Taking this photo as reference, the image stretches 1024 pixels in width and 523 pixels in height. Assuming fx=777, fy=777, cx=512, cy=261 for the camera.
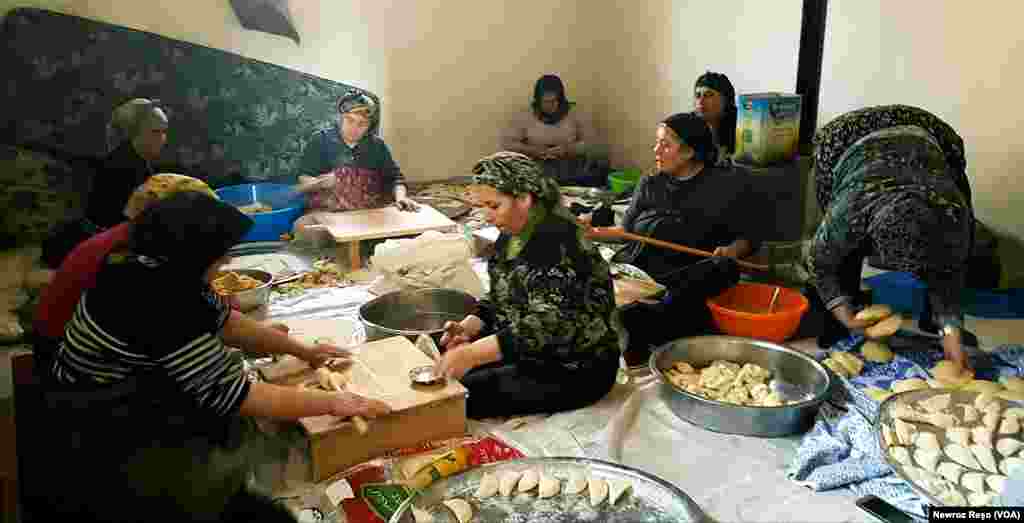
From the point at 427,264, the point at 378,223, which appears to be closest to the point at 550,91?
the point at 378,223

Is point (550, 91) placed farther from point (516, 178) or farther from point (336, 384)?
point (336, 384)

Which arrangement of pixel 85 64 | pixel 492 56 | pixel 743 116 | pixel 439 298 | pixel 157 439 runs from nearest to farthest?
1. pixel 157 439
2. pixel 439 298
3. pixel 743 116
4. pixel 85 64
5. pixel 492 56

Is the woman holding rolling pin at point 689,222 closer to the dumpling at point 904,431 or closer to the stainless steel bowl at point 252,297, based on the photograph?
the dumpling at point 904,431

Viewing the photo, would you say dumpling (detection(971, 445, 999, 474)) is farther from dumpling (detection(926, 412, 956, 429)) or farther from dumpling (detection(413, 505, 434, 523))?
dumpling (detection(413, 505, 434, 523))

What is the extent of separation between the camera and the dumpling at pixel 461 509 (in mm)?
1846

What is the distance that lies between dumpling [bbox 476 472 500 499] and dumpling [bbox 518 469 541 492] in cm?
6

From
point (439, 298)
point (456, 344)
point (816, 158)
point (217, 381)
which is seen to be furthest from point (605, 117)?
point (217, 381)

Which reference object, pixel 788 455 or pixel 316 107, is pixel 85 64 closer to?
pixel 316 107

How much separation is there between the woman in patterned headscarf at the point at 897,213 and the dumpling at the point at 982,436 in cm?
46

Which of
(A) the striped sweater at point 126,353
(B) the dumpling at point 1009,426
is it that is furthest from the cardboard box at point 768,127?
(A) the striped sweater at point 126,353

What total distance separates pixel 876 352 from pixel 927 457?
833mm

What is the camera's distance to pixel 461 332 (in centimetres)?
260

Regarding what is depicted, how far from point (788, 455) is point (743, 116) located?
196 cm

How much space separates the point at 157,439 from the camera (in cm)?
177
